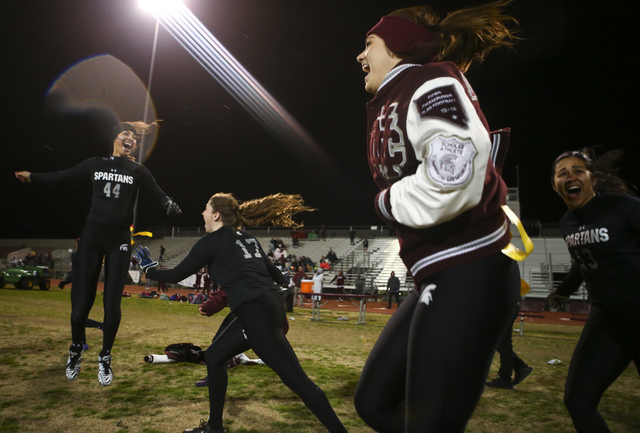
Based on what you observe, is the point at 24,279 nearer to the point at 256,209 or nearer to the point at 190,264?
the point at 256,209

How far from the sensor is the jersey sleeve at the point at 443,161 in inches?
55.0

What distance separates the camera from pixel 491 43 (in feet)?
6.72

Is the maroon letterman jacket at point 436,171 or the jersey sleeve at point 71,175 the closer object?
the maroon letterman jacket at point 436,171

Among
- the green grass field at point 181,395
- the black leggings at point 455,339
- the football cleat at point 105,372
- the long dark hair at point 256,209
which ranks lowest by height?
the green grass field at point 181,395

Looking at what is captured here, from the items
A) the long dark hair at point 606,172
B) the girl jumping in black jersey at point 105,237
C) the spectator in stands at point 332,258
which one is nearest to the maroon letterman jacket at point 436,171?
the long dark hair at point 606,172

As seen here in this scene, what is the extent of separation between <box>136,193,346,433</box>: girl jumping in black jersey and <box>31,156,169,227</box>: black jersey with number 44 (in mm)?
1012

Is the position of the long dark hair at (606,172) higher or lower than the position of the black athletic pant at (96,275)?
higher

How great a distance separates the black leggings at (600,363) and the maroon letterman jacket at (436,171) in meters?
1.68

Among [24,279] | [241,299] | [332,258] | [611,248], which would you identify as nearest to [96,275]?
[241,299]

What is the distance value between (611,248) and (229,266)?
9.47ft

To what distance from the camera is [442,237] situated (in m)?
1.58

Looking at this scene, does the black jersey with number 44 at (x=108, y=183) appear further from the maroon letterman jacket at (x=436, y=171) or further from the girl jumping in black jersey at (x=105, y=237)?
the maroon letterman jacket at (x=436, y=171)

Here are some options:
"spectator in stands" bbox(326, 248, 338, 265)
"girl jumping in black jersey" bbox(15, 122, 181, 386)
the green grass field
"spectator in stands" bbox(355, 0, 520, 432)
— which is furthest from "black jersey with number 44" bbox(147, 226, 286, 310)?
"spectator in stands" bbox(326, 248, 338, 265)

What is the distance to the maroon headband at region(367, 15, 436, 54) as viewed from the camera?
197 cm
